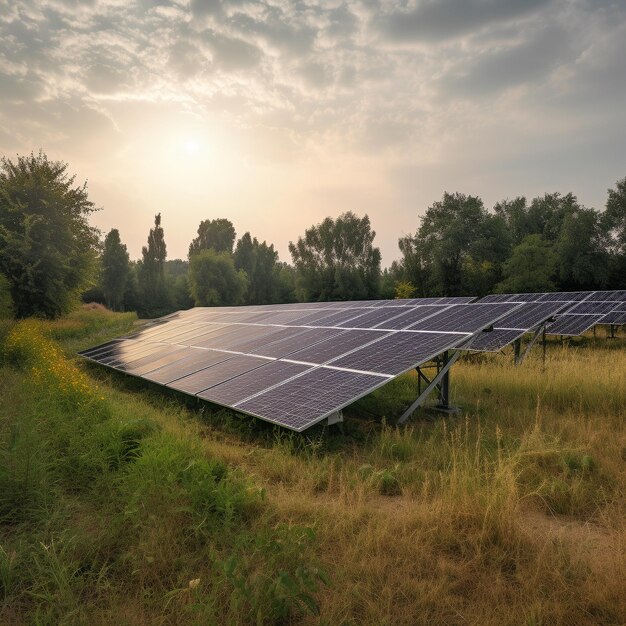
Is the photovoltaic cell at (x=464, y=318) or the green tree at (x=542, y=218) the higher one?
the green tree at (x=542, y=218)

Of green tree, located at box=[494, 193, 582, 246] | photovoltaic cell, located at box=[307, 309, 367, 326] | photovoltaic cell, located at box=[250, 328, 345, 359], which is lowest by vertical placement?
photovoltaic cell, located at box=[250, 328, 345, 359]

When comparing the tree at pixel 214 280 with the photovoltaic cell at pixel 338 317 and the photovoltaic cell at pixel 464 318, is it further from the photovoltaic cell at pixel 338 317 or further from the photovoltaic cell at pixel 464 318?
the photovoltaic cell at pixel 464 318

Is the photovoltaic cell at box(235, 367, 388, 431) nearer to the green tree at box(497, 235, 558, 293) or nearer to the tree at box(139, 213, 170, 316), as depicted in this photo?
the green tree at box(497, 235, 558, 293)

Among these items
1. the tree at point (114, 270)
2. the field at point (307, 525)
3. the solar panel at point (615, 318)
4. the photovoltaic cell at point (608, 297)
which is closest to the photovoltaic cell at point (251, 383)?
the field at point (307, 525)

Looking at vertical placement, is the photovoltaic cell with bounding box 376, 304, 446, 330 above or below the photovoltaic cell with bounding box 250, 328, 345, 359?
above

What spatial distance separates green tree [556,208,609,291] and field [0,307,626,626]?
47.7m

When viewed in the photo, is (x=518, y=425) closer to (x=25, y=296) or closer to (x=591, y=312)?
(x=591, y=312)

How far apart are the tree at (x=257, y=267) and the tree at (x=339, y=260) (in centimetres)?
965

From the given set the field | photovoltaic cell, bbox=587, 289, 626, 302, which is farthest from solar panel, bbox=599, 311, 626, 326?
the field

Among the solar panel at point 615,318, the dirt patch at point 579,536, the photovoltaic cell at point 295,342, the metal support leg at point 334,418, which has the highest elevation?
the photovoltaic cell at point 295,342

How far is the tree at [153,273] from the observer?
224 ft

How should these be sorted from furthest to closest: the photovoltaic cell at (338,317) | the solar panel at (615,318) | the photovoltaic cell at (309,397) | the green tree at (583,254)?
1. the green tree at (583,254)
2. the solar panel at (615,318)
3. the photovoltaic cell at (338,317)
4. the photovoltaic cell at (309,397)

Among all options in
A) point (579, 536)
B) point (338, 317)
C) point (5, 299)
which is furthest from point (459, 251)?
point (579, 536)

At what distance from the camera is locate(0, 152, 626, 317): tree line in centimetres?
2528
